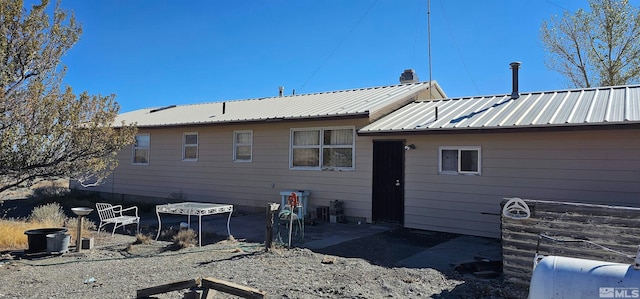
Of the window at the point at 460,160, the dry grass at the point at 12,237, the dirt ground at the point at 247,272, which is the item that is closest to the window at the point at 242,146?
the dirt ground at the point at 247,272

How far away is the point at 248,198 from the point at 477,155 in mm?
6687

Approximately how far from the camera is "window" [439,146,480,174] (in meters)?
8.84

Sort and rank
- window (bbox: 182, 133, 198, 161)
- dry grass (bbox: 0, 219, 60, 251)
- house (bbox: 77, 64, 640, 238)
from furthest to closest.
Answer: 1. window (bbox: 182, 133, 198, 161)
2. house (bbox: 77, 64, 640, 238)
3. dry grass (bbox: 0, 219, 60, 251)

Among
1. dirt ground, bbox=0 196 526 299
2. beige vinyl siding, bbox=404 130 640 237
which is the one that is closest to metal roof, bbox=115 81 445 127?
beige vinyl siding, bbox=404 130 640 237

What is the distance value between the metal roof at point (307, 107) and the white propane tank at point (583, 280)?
699 cm

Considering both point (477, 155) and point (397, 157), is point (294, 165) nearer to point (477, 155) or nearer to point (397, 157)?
point (397, 157)

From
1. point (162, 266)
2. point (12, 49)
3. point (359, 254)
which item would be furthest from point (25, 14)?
point (359, 254)

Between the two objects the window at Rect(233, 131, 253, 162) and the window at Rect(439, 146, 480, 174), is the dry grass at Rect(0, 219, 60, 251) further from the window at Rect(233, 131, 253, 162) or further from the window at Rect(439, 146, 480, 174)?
the window at Rect(439, 146, 480, 174)

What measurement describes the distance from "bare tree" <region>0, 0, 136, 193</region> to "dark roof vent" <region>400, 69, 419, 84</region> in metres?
10.2

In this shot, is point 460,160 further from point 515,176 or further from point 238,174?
point 238,174

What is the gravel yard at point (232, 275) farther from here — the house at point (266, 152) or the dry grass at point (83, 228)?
the house at point (266, 152)

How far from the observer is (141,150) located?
50.6 feet

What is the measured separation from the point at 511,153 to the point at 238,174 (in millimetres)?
7682

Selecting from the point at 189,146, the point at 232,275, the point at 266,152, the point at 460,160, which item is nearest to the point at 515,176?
the point at 460,160
